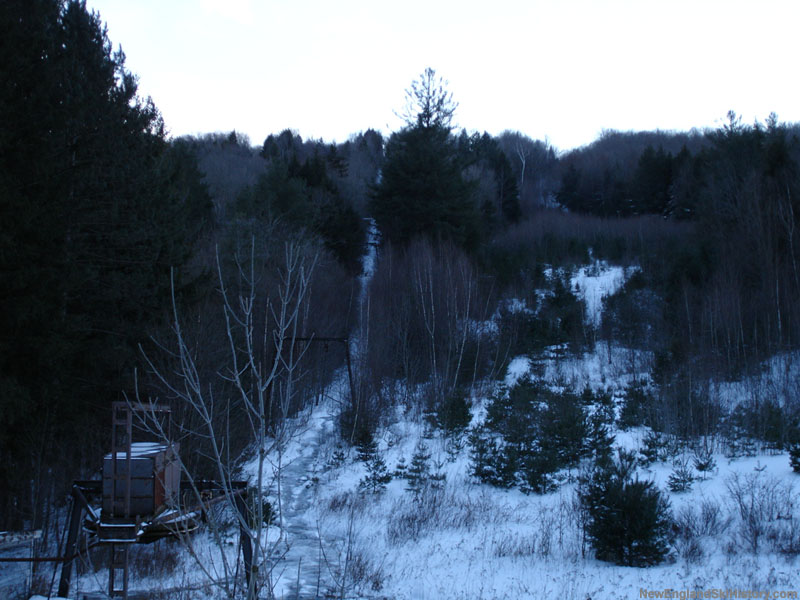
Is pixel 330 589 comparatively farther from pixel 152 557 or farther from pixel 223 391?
pixel 223 391

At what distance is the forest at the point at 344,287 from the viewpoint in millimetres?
11102

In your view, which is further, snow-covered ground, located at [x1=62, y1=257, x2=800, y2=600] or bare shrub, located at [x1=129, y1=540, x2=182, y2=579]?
bare shrub, located at [x1=129, y1=540, x2=182, y2=579]

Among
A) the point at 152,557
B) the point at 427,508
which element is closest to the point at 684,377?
the point at 427,508

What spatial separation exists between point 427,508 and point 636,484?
4572mm

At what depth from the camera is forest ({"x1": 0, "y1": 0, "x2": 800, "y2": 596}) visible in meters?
11.1

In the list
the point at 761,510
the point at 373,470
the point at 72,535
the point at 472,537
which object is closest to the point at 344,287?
the point at 373,470

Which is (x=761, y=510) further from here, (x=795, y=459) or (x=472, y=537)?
(x=472, y=537)

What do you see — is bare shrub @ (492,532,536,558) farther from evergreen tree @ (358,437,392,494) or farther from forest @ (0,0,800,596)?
evergreen tree @ (358,437,392,494)

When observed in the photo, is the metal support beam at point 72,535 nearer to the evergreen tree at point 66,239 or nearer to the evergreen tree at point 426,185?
the evergreen tree at point 66,239

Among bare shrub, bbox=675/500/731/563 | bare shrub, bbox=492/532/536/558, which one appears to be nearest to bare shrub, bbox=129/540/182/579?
bare shrub, bbox=492/532/536/558

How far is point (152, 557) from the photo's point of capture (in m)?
10.5

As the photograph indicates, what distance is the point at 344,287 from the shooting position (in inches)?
1145

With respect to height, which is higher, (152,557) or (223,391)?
(223,391)

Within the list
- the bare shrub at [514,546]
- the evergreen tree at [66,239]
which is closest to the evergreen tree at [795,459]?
the bare shrub at [514,546]
